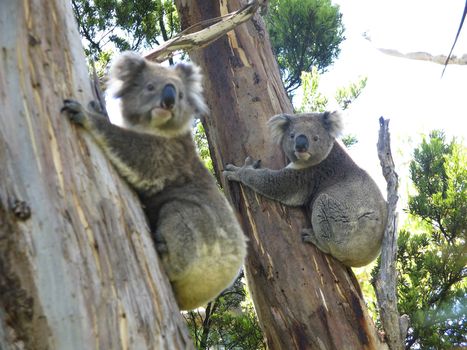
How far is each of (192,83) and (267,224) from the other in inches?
58.8

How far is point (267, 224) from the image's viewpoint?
16.8ft

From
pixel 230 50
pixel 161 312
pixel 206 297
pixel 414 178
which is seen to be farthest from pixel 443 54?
pixel 161 312

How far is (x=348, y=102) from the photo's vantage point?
691 cm

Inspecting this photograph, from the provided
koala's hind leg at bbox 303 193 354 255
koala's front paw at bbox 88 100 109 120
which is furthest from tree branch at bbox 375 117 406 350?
koala's front paw at bbox 88 100 109 120

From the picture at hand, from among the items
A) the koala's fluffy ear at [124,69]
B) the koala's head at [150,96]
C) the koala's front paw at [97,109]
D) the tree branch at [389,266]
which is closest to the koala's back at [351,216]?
the tree branch at [389,266]

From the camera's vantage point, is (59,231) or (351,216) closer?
(59,231)

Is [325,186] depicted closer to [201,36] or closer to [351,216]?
[351,216]

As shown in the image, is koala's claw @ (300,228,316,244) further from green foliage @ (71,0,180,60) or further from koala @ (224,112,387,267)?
green foliage @ (71,0,180,60)

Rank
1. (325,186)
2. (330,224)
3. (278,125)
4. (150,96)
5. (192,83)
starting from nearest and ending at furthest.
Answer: (150,96)
(192,83)
(330,224)
(278,125)
(325,186)

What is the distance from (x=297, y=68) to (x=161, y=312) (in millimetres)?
5605

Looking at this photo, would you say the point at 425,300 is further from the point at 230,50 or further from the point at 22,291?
the point at 22,291

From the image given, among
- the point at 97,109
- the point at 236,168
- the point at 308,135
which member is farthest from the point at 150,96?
the point at 308,135

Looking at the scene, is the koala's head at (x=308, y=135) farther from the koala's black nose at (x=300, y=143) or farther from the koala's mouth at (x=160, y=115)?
the koala's mouth at (x=160, y=115)

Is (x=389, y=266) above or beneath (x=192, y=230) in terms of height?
beneath
